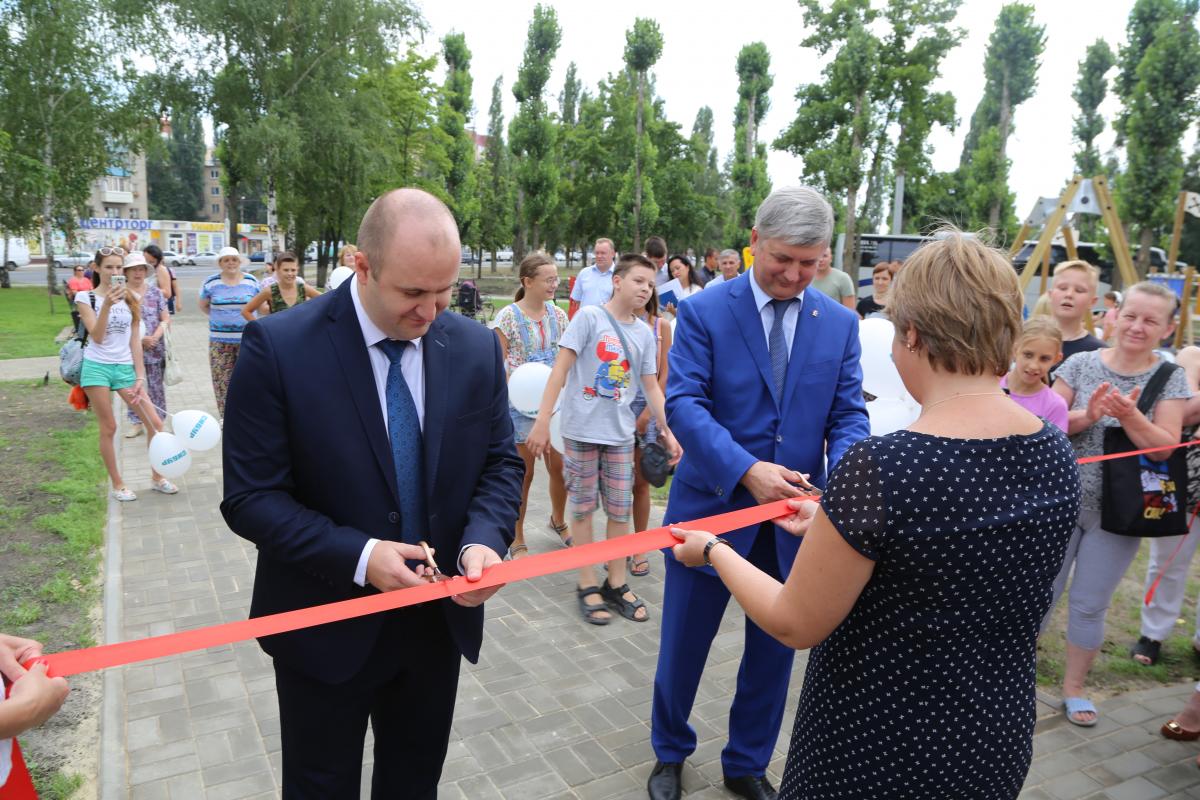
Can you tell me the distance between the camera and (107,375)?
22.3 feet

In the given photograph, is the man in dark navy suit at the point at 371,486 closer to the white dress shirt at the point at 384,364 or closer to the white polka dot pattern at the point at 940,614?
the white dress shirt at the point at 384,364

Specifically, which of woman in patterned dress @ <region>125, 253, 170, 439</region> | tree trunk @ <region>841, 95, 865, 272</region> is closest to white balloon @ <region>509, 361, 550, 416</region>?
woman in patterned dress @ <region>125, 253, 170, 439</region>

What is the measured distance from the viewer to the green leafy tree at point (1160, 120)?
2352 centimetres

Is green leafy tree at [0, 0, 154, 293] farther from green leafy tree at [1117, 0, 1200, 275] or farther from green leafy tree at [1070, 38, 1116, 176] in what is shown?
green leafy tree at [1070, 38, 1116, 176]

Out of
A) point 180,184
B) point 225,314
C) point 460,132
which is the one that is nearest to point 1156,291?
point 225,314

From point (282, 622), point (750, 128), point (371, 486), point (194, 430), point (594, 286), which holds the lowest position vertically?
point (194, 430)

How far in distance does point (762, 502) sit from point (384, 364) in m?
1.40

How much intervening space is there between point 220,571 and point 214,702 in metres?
1.81

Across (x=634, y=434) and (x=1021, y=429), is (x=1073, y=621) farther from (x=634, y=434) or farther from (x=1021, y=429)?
(x=1021, y=429)

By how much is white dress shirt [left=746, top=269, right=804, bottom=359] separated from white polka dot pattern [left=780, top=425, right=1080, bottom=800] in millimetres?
1372

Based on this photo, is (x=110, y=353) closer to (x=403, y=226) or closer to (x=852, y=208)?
(x=403, y=226)

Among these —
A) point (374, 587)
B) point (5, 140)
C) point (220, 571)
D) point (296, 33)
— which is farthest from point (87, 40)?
point (374, 587)

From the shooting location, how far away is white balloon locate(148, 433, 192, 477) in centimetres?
661

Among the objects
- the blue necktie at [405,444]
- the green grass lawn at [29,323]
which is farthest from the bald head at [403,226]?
the green grass lawn at [29,323]
